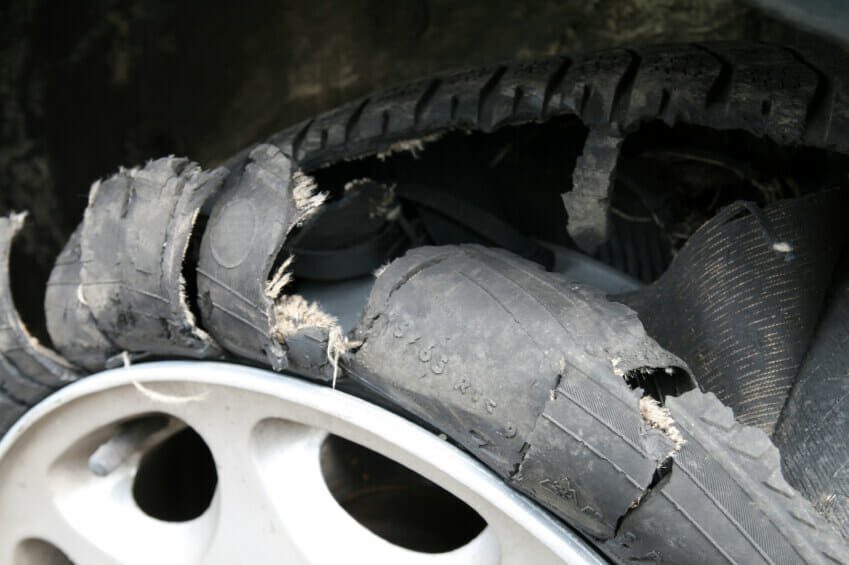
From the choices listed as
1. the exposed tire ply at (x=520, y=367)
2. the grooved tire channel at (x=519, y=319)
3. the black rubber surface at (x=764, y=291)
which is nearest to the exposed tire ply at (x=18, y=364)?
the grooved tire channel at (x=519, y=319)

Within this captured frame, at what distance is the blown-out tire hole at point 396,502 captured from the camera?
3.40ft

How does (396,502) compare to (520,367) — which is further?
(396,502)

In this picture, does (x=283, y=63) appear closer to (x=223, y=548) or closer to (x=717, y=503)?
(x=223, y=548)

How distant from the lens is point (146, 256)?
0.72 m

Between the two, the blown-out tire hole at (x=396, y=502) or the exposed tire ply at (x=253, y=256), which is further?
the blown-out tire hole at (x=396, y=502)

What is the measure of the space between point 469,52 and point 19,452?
0.77m

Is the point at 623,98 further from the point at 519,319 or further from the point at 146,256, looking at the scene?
the point at 146,256

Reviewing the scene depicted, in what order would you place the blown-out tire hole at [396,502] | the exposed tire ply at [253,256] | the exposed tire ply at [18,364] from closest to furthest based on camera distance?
the exposed tire ply at [253,256]
the exposed tire ply at [18,364]
the blown-out tire hole at [396,502]

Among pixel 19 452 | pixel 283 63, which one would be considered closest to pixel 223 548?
pixel 19 452

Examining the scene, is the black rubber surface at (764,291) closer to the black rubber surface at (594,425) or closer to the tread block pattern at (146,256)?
the black rubber surface at (594,425)

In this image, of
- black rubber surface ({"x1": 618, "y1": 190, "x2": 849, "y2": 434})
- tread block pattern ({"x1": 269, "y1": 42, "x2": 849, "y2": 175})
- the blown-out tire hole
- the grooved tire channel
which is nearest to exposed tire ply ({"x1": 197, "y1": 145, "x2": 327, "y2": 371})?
the grooved tire channel

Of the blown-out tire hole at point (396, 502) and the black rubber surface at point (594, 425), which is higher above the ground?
the black rubber surface at point (594, 425)

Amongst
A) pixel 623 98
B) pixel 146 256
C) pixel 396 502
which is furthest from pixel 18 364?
pixel 623 98

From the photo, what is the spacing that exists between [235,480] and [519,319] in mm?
282
